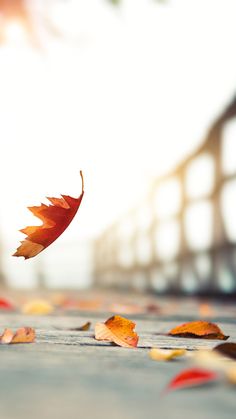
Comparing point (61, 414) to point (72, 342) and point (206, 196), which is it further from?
point (206, 196)

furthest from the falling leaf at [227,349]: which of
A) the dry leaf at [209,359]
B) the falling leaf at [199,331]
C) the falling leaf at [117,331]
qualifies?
the falling leaf at [199,331]

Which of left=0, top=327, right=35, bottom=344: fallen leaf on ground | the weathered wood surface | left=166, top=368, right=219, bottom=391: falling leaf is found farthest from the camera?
left=0, top=327, right=35, bottom=344: fallen leaf on ground

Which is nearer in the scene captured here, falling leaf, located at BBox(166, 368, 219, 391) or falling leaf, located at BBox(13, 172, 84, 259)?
falling leaf, located at BBox(166, 368, 219, 391)

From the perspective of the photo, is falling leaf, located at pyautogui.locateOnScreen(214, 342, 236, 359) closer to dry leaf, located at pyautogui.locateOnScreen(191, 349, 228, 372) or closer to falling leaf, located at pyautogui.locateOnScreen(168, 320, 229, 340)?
dry leaf, located at pyautogui.locateOnScreen(191, 349, 228, 372)

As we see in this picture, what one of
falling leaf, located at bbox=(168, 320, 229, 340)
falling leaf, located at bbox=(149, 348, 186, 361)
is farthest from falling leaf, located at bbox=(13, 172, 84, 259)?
falling leaf, located at bbox=(168, 320, 229, 340)

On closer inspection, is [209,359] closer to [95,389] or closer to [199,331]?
[95,389]
